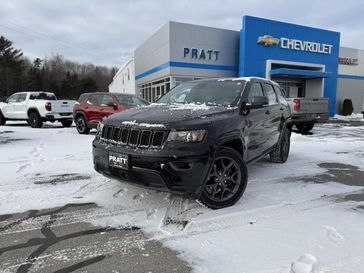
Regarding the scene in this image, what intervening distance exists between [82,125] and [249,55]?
534 inches

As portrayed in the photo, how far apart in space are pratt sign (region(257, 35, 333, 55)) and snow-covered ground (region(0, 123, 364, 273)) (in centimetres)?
1629

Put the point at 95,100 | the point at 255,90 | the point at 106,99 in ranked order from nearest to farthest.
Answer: the point at 255,90, the point at 106,99, the point at 95,100

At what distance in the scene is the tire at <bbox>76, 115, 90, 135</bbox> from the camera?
11.6 meters

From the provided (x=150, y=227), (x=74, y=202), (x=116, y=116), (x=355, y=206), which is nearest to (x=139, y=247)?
(x=150, y=227)

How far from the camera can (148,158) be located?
3432 millimetres

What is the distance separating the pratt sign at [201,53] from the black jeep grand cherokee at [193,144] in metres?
15.8

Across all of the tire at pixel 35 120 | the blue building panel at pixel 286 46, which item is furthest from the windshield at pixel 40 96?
the blue building panel at pixel 286 46

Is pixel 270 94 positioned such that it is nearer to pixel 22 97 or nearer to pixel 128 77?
pixel 22 97

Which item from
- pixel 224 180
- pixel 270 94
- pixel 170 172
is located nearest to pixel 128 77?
pixel 270 94

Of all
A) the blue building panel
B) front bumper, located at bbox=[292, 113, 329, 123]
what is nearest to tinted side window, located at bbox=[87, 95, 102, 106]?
front bumper, located at bbox=[292, 113, 329, 123]

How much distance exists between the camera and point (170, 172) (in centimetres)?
337

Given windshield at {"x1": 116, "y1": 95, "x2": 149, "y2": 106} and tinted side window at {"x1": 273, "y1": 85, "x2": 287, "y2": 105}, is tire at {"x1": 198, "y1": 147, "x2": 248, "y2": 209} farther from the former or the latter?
windshield at {"x1": 116, "y1": 95, "x2": 149, "y2": 106}

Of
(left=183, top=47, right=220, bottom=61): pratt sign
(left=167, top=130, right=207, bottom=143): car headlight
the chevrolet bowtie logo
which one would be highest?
the chevrolet bowtie logo

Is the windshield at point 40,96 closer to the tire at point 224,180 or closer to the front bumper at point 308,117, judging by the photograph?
the front bumper at point 308,117
